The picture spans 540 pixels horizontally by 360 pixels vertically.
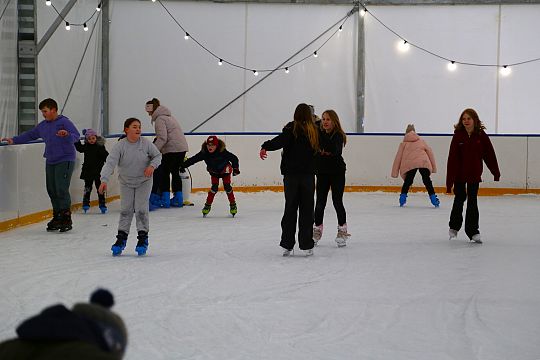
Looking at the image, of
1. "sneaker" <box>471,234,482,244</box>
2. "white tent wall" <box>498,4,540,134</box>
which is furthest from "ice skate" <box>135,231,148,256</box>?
"white tent wall" <box>498,4,540,134</box>

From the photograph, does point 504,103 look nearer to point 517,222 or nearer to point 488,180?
point 488,180

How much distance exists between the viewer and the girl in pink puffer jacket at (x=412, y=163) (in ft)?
40.0

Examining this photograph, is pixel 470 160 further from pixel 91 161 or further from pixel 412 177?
pixel 91 161

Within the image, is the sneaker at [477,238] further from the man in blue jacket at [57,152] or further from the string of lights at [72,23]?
the string of lights at [72,23]

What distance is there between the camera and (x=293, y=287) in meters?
5.84

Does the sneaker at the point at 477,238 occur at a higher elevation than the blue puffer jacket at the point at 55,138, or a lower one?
lower

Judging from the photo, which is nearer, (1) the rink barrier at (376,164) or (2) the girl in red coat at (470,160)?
(2) the girl in red coat at (470,160)

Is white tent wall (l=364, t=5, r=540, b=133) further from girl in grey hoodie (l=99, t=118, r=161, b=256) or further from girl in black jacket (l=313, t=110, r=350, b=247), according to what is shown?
girl in grey hoodie (l=99, t=118, r=161, b=256)

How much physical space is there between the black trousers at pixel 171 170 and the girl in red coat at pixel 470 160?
14.2ft

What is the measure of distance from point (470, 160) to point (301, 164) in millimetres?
1669

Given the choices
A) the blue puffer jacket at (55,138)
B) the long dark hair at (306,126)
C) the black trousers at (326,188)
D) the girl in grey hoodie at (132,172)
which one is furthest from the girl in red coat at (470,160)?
the blue puffer jacket at (55,138)

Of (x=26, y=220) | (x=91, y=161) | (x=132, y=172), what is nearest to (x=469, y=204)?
(x=132, y=172)

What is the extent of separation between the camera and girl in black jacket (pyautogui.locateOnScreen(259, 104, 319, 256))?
7293 mm

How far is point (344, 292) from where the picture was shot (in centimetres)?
566
